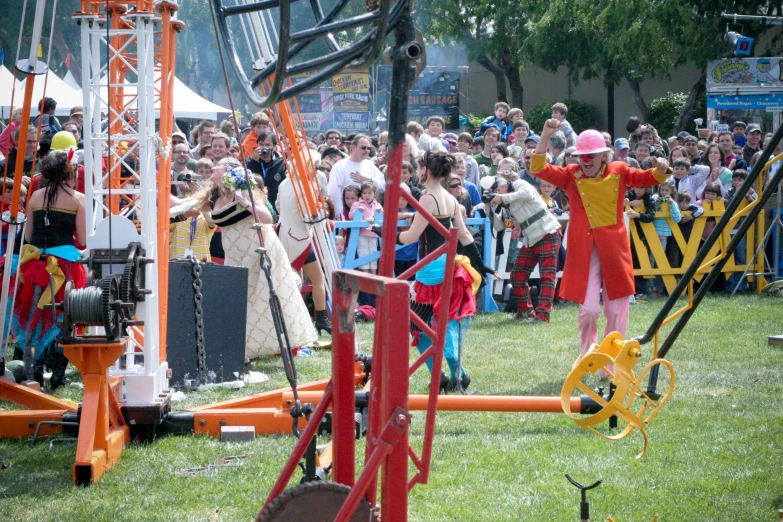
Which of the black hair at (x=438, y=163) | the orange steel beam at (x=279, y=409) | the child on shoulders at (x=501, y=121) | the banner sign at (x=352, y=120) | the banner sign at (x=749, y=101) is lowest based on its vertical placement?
the orange steel beam at (x=279, y=409)

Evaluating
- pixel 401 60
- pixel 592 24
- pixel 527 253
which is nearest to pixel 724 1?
pixel 592 24

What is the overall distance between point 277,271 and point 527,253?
350 cm

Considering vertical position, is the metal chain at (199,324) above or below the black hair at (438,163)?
below

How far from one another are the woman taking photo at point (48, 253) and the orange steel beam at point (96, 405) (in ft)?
7.23

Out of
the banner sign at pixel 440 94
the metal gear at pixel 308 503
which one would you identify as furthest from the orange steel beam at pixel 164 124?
the banner sign at pixel 440 94

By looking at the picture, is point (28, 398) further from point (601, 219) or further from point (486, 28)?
point (486, 28)

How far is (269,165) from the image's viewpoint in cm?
1129

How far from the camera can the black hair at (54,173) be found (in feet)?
25.1

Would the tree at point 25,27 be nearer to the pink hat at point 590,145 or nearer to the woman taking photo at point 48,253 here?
the woman taking photo at point 48,253

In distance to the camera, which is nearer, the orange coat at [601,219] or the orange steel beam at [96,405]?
the orange steel beam at [96,405]

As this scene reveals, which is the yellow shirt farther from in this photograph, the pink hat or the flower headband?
the pink hat

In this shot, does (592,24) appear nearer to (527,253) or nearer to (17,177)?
(527,253)

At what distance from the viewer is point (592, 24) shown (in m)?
30.0

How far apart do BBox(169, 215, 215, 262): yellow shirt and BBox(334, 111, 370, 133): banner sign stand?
16022 mm
